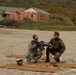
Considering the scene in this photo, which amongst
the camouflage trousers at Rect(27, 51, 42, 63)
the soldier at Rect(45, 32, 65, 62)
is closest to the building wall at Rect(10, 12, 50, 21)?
the camouflage trousers at Rect(27, 51, 42, 63)

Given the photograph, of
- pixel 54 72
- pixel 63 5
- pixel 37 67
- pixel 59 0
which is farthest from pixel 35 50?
pixel 59 0

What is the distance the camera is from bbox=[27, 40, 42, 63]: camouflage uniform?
1243 centimetres

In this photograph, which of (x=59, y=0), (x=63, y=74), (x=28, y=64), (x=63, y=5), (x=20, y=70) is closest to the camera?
(x=63, y=74)

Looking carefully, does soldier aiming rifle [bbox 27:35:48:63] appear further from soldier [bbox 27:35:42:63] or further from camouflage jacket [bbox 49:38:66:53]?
camouflage jacket [bbox 49:38:66:53]

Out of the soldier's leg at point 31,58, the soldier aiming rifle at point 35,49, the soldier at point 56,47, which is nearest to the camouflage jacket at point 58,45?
the soldier at point 56,47

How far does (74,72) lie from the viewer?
1058 centimetres

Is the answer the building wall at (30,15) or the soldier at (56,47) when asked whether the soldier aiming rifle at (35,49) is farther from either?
the building wall at (30,15)

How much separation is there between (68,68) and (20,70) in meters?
1.70

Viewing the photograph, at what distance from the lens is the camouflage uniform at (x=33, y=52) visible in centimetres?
1243

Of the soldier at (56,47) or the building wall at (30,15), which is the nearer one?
the soldier at (56,47)

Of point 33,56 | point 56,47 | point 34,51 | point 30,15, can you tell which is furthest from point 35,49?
point 30,15

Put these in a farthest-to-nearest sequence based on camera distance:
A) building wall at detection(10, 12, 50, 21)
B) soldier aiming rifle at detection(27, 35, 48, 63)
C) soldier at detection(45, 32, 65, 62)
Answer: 1. building wall at detection(10, 12, 50, 21)
2. soldier aiming rifle at detection(27, 35, 48, 63)
3. soldier at detection(45, 32, 65, 62)

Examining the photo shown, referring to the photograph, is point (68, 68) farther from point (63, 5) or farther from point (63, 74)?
point (63, 5)

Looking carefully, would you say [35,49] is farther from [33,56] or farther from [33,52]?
[33,56]
